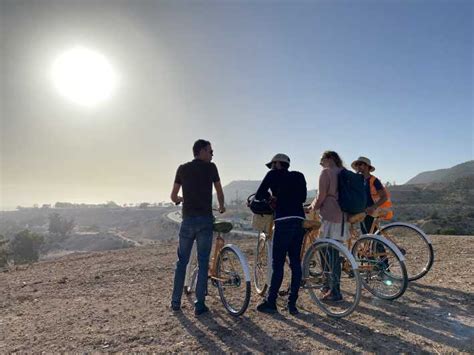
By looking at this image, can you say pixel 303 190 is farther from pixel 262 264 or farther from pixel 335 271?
pixel 262 264

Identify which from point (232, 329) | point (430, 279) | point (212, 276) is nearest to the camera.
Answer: point (232, 329)

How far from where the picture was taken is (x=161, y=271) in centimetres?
767

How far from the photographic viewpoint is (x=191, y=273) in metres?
5.59

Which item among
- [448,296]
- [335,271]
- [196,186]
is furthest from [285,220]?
[448,296]

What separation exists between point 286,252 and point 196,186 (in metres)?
1.51

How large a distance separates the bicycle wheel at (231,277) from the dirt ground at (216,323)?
0.19 meters

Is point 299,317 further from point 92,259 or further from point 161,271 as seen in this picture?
point 92,259

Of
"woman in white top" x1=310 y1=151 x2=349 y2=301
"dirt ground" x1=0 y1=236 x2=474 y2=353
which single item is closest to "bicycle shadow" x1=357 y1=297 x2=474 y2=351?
"dirt ground" x1=0 y1=236 x2=474 y2=353

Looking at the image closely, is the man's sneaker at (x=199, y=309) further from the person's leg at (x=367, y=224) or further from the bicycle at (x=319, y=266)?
the person's leg at (x=367, y=224)

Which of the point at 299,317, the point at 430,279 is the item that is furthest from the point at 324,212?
the point at 430,279

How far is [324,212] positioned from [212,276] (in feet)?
6.25

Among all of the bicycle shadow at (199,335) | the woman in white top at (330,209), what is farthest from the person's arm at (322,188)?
the bicycle shadow at (199,335)

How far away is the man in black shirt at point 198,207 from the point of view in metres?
4.73

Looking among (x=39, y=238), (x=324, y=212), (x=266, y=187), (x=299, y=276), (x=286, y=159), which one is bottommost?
(x=39, y=238)
